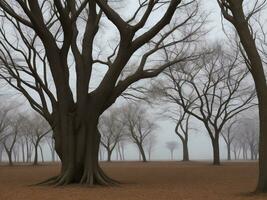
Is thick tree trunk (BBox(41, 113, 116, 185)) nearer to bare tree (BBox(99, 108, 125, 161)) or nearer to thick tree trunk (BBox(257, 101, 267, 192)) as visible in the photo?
thick tree trunk (BBox(257, 101, 267, 192))

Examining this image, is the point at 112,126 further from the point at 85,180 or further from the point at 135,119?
the point at 85,180

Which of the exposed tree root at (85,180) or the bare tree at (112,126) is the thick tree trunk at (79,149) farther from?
the bare tree at (112,126)

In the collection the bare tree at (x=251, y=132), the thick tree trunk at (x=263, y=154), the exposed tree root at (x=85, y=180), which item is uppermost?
the bare tree at (x=251, y=132)

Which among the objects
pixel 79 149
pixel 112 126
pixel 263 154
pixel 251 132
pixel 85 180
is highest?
pixel 112 126

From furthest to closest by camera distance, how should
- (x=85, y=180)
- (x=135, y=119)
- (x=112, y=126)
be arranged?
1. (x=112, y=126)
2. (x=135, y=119)
3. (x=85, y=180)

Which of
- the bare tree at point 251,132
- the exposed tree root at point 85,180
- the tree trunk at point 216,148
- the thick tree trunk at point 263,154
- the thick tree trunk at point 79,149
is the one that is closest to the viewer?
the thick tree trunk at point 263,154

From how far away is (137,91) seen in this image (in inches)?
1008

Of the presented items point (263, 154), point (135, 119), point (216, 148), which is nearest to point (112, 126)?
point (135, 119)

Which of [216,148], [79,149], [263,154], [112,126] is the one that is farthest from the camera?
[112,126]

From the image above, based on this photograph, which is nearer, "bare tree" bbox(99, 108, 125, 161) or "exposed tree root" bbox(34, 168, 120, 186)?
"exposed tree root" bbox(34, 168, 120, 186)

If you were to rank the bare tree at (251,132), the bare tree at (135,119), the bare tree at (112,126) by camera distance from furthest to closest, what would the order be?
the bare tree at (251,132) < the bare tree at (112,126) < the bare tree at (135,119)

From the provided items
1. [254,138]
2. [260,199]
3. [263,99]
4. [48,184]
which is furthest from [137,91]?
[254,138]

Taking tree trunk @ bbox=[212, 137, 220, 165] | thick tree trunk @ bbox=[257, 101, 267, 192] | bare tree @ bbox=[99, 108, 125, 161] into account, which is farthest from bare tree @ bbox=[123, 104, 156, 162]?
thick tree trunk @ bbox=[257, 101, 267, 192]

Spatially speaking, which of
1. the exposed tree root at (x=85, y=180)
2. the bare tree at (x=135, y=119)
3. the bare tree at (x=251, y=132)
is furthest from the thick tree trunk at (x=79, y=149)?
the bare tree at (x=251, y=132)
